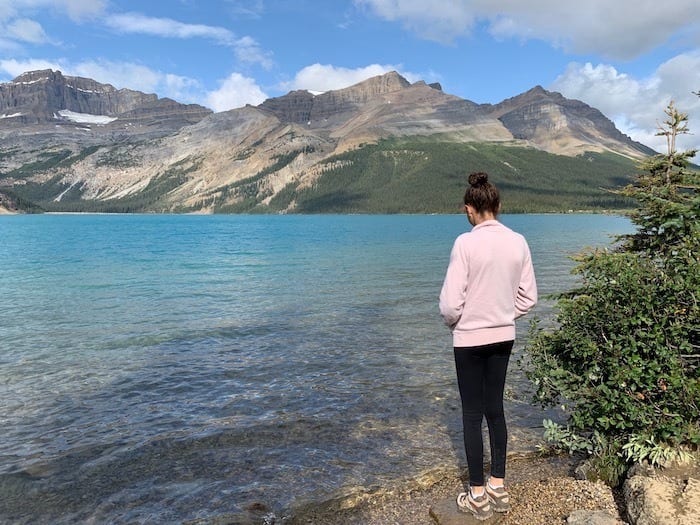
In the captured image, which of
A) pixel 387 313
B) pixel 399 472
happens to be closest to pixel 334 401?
pixel 399 472

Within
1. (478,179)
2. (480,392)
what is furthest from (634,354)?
(478,179)

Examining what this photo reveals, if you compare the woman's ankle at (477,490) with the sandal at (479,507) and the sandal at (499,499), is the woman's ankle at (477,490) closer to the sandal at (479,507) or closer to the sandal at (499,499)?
the sandal at (479,507)

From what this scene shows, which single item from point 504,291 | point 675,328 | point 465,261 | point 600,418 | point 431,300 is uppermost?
point 465,261

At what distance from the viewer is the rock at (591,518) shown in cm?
578

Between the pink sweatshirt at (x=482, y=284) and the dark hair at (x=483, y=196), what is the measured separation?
180mm

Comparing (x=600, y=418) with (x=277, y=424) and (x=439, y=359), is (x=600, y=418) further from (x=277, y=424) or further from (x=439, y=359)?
(x=439, y=359)

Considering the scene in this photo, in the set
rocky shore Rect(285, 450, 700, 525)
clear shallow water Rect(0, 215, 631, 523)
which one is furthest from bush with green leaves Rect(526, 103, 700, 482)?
clear shallow water Rect(0, 215, 631, 523)

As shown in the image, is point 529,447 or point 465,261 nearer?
point 465,261

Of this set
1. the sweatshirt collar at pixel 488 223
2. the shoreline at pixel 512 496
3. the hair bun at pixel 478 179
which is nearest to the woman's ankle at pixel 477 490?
the shoreline at pixel 512 496

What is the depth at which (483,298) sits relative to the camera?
228 inches

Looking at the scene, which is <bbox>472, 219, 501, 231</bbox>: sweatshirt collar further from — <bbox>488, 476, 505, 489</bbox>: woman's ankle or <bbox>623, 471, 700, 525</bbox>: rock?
<bbox>623, 471, 700, 525</bbox>: rock

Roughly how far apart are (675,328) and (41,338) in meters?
20.3

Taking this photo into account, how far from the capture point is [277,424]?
10.7 meters

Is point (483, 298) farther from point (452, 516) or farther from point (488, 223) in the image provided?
point (452, 516)
